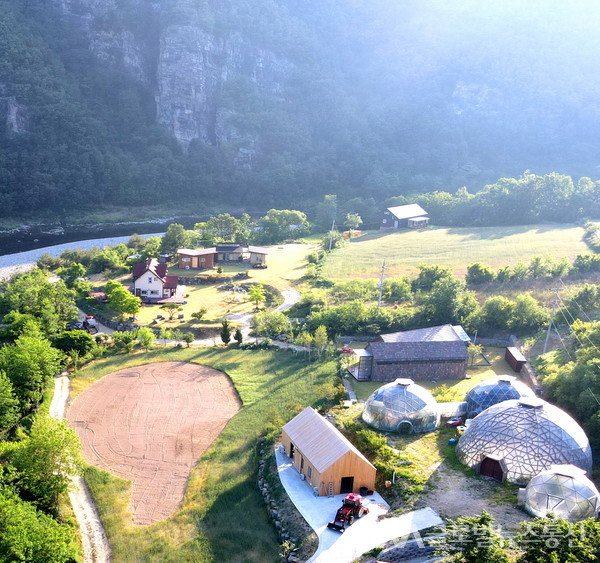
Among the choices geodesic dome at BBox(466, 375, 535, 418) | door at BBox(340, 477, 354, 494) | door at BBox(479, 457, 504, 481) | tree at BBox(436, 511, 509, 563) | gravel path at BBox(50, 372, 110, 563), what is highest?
tree at BBox(436, 511, 509, 563)

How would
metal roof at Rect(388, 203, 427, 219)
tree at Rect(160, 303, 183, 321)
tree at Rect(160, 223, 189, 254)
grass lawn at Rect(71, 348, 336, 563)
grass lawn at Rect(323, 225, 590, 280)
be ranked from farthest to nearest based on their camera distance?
1. metal roof at Rect(388, 203, 427, 219)
2. tree at Rect(160, 223, 189, 254)
3. grass lawn at Rect(323, 225, 590, 280)
4. tree at Rect(160, 303, 183, 321)
5. grass lawn at Rect(71, 348, 336, 563)

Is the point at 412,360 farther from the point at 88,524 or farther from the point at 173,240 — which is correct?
the point at 173,240

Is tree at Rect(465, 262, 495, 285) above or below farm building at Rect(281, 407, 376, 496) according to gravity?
above

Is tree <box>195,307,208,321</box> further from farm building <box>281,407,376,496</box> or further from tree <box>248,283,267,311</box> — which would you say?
farm building <box>281,407,376,496</box>

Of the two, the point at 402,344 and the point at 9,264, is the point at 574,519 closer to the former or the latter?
the point at 402,344

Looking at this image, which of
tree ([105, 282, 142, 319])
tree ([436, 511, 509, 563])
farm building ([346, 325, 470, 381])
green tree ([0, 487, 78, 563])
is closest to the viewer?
tree ([436, 511, 509, 563])

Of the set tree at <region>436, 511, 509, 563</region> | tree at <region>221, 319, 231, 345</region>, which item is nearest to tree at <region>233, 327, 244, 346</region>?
tree at <region>221, 319, 231, 345</region>

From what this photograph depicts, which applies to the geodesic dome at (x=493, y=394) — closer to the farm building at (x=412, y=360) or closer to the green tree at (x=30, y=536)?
the farm building at (x=412, y=360)

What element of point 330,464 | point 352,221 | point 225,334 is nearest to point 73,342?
point 225,334
